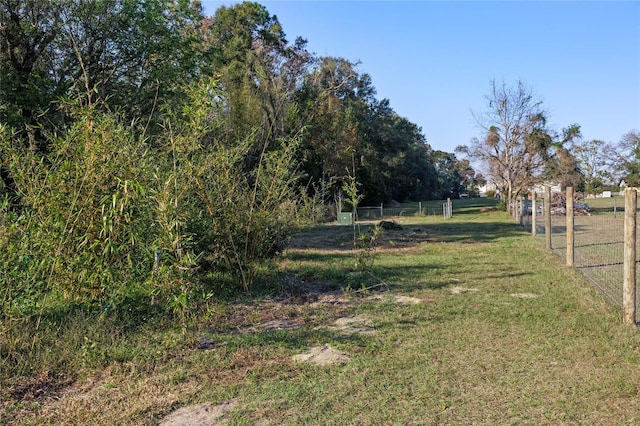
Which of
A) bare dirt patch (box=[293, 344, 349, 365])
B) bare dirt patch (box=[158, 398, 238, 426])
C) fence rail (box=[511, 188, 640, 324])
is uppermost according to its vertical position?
fence rail (box=[511, 188, 640, 324])

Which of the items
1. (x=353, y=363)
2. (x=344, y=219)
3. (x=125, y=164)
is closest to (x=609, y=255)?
(x=353, y=363)

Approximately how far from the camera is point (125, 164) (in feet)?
14.4

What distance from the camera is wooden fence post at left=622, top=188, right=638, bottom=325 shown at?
16.9ft

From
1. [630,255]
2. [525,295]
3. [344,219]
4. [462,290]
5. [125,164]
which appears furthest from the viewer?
[344,219]

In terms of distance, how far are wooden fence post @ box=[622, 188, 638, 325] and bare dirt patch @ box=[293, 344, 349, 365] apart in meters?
2.99

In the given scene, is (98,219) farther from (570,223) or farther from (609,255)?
(609,255)

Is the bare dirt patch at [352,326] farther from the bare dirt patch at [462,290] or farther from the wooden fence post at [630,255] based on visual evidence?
the wooden fence post at [630,255]

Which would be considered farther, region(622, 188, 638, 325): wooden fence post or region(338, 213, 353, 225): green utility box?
region(338, 213, 353, 225): green utility box

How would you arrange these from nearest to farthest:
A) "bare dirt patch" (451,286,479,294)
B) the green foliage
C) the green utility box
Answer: the green foliage
"bare dirt patch" (451,286,479,294)
the green utility box

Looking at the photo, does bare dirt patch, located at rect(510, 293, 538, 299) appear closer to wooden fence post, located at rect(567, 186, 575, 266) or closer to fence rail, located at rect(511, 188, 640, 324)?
fence rail, located at rect(511, 188, 640, 324)

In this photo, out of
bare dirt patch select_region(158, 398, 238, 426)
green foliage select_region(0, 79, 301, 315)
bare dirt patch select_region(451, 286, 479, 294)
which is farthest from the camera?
bare dirt patch select_region(451, 286, 479, 294)

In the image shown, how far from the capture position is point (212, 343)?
4801 mm

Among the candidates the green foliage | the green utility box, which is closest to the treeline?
the green foliage

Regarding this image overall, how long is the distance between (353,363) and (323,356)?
1.07 ft
